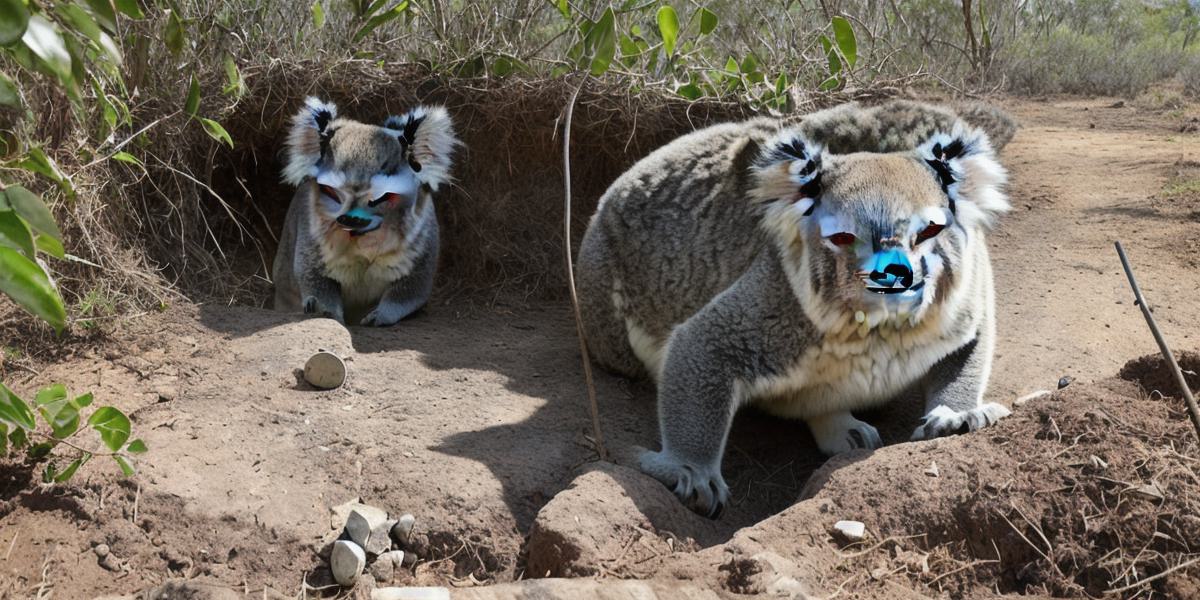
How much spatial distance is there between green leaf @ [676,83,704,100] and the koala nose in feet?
13.9

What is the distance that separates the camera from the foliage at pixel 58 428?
8.89ft

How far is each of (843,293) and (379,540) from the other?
2204 mm

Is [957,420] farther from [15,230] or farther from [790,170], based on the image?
[15,230]

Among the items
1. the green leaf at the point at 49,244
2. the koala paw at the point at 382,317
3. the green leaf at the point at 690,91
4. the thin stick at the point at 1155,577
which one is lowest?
the koala paw at the point at 382,317

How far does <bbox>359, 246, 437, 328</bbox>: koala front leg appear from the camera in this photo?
7809mm

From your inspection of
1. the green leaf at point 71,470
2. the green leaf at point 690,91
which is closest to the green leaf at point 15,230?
the green leaf at point 71,470

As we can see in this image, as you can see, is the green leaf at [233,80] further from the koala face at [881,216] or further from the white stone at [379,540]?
the koala face at [881,216]

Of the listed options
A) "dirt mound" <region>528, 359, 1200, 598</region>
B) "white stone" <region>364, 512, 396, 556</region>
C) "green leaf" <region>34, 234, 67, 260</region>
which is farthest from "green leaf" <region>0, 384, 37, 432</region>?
"dirt mound" <region>528, 359, 1200, 598</region>

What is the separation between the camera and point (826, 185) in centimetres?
464

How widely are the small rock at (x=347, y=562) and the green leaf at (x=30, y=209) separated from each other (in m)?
2.08

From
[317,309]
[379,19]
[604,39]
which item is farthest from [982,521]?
[379,19]

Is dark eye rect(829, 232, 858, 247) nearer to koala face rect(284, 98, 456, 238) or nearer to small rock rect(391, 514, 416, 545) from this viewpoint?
small rock rect(391, 514, 416, 545)

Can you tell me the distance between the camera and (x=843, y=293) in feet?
14.6

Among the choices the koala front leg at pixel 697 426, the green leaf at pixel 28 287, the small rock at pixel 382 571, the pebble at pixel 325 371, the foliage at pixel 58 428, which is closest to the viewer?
the green leaf at pixel 28 287
